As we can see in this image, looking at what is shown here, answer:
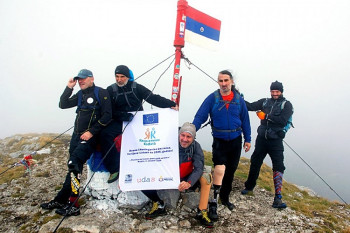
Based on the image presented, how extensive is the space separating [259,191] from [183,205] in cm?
338

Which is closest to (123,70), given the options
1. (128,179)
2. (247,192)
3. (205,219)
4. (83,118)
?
(83,118)

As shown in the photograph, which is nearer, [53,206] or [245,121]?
[53,206]

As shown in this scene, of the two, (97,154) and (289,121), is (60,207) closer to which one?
(97,154)

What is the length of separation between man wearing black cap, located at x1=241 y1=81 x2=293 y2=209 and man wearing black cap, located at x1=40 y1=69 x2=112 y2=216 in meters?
4.62

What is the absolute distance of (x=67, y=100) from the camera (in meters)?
6.08

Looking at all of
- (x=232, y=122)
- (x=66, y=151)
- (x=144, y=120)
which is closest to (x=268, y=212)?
(x=232, y=122)

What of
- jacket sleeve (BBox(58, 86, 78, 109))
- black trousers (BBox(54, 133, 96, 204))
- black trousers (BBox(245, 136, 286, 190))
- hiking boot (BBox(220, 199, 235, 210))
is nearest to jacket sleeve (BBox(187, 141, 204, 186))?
hiking boot (BBox(220, 199, 235, 210))

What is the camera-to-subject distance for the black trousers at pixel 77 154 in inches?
227

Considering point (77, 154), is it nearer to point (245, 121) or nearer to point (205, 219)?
point (205, 219)

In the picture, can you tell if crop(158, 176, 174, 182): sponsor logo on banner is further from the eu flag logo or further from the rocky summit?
the eu flag logo

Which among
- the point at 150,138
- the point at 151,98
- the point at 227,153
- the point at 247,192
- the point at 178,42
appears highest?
the point at 178,42

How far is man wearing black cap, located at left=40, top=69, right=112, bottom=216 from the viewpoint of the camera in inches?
233

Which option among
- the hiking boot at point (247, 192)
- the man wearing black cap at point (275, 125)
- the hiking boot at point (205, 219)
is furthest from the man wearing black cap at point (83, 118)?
the hiking boot at point (247, 192)

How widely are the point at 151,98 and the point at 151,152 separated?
1.63 metres
